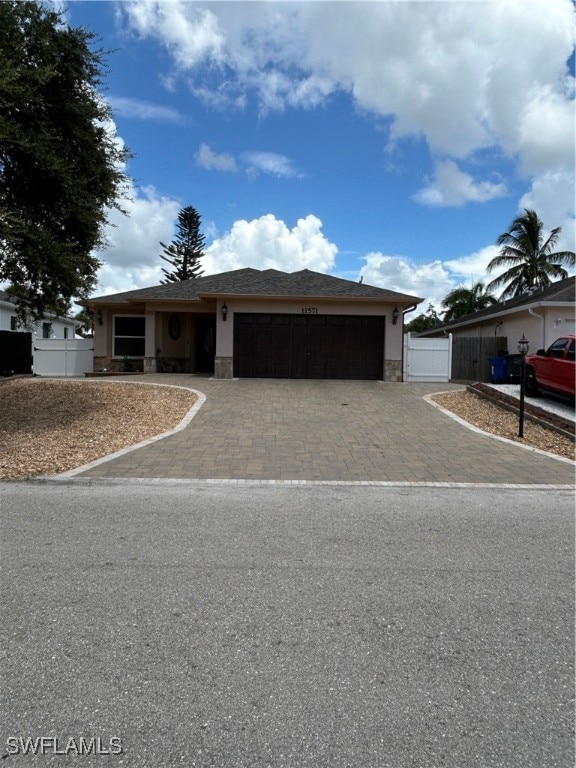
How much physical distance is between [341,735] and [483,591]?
177 centimetres

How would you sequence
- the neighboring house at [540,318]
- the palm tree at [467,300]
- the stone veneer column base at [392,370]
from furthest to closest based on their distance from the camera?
1. the palm tree at [467,300]
2. the stone veneer column base at [392,370]
3. the neighboring house at [540,318]

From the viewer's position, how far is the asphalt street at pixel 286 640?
223 centimetres

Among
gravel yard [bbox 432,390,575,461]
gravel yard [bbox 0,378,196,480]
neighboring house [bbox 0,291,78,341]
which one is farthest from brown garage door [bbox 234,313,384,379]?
neighboring house [bbox 0,291,78,341]

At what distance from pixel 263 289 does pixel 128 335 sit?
21.2 feet

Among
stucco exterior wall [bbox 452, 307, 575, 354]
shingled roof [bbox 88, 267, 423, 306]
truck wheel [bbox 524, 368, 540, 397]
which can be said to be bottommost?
truck wheel [bbox 524, 368, 540, 397]

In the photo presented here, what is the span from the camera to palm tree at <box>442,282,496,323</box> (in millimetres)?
41281

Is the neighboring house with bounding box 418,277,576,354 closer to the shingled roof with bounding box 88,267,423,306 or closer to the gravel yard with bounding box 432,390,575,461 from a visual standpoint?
the shingled roof with bounding box 88,267,423,306

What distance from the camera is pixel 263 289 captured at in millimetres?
18125

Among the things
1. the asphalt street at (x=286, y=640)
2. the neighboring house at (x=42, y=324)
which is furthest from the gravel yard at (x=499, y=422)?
the neighboring house at (x=42, y=324)

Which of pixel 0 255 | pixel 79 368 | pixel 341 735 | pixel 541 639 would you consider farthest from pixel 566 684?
pixel 79 368

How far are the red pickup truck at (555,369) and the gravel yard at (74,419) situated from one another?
348 inches

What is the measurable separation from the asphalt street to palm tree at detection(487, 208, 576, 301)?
31.2m

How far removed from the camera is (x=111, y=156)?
36.8 feet

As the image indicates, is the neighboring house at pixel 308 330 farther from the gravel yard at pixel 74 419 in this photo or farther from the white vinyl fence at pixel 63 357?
the white vinyl fence at pixel 63 357
